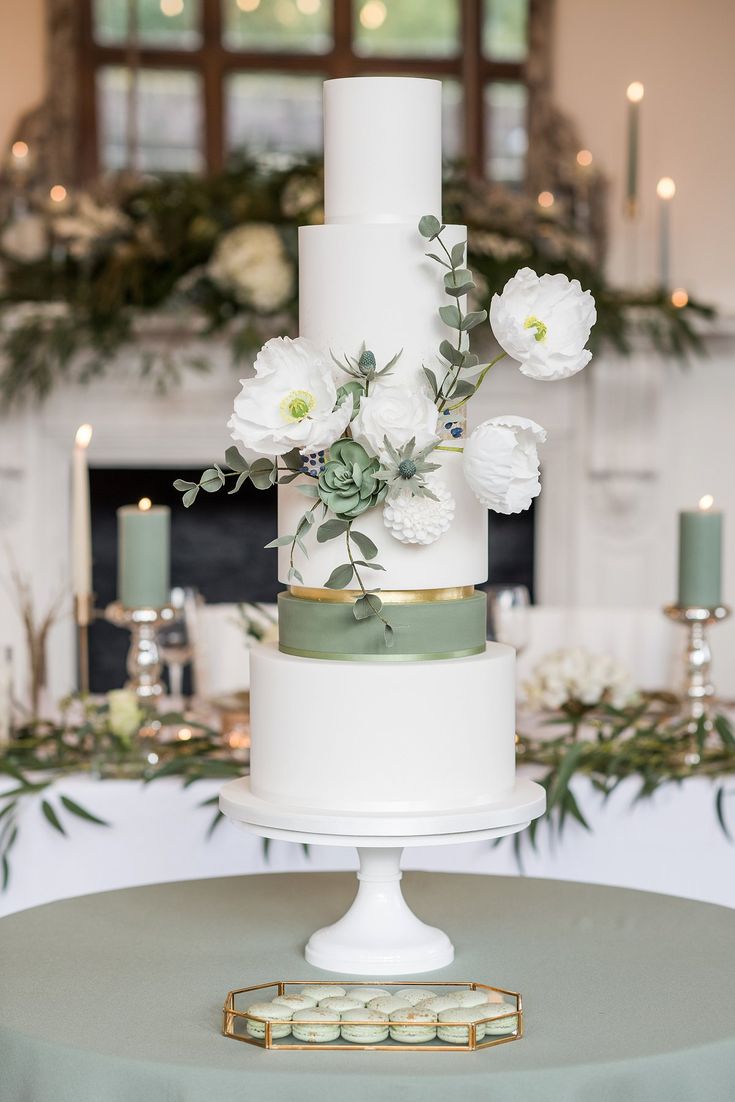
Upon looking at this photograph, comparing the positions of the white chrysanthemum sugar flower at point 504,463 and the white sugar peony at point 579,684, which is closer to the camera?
the white chrysanthemum sugar flower at point 504,463

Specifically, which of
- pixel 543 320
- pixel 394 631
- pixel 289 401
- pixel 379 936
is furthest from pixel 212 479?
pixel 379 936

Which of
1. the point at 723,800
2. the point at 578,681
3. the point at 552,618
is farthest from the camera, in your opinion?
the point at 552,618

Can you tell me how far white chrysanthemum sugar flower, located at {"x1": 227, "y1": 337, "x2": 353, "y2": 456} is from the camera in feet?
4.34

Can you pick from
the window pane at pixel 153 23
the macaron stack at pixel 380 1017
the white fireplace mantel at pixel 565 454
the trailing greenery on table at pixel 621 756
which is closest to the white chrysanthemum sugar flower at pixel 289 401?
the macaron stack at pixel 380 1017

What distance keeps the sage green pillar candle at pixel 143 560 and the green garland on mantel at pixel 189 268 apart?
170cm

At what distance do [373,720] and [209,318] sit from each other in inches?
111

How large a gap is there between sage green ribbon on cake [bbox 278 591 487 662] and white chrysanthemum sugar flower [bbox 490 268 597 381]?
0.22 meters

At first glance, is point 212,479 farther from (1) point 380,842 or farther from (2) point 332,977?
(2) point 332,977

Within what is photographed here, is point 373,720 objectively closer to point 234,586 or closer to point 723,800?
point 723,800

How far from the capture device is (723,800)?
2.11m

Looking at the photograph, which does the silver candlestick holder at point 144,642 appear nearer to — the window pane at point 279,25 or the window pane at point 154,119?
the window pane at point 154,119

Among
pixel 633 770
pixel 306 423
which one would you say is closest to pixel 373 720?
pixel 306 423

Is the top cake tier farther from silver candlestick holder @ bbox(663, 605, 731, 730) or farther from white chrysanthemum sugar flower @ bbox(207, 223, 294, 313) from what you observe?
Result: white chrysanthemum sugar flower @ bbox(207, 223, 294, 313)

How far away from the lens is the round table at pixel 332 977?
1154 millimetres
